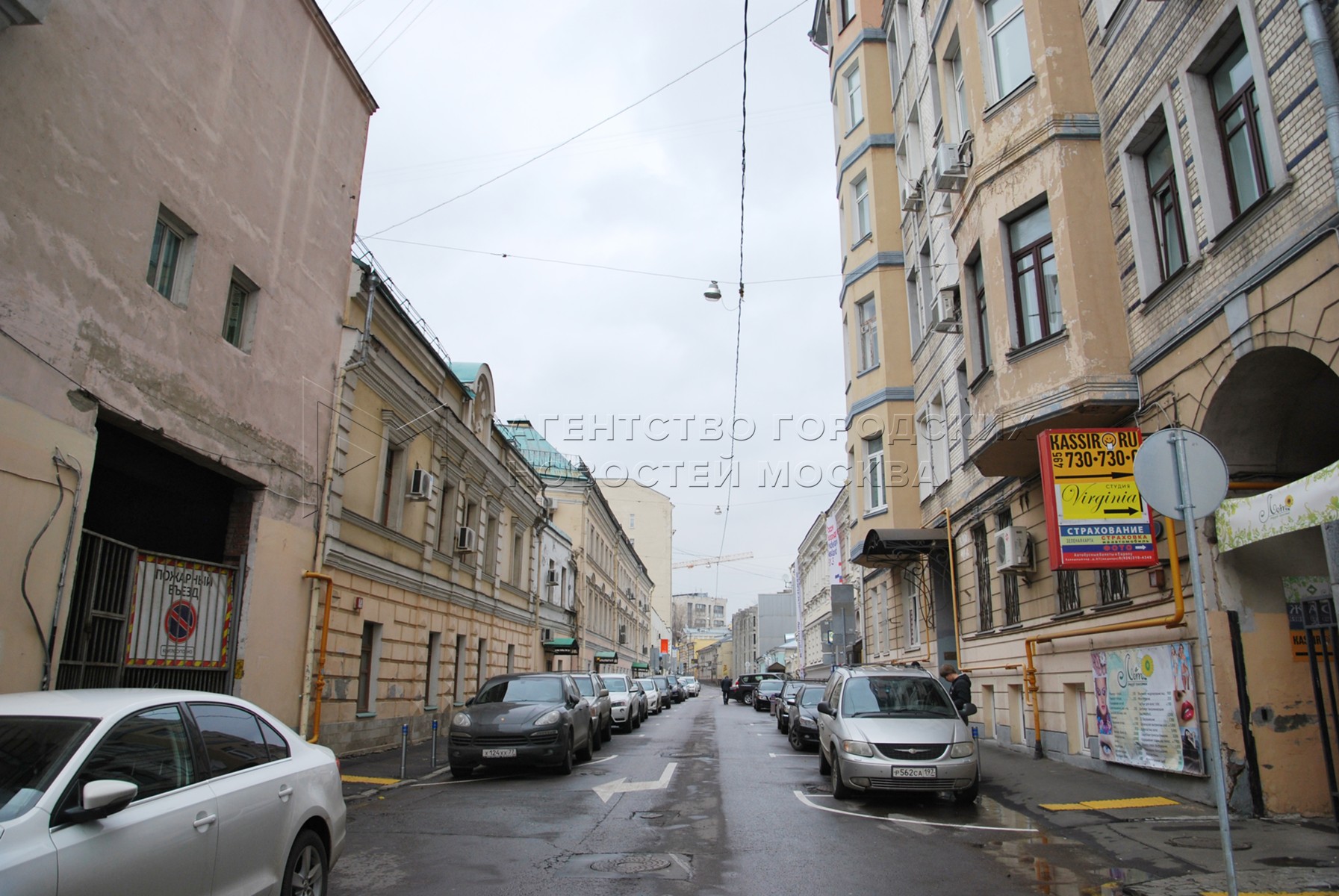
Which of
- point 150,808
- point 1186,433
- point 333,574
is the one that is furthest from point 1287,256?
point 333,574

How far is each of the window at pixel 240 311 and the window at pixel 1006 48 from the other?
37.3 ft

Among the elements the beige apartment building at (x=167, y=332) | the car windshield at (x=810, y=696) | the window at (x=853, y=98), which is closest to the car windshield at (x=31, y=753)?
the beige apartment building at (x=167, y=332)

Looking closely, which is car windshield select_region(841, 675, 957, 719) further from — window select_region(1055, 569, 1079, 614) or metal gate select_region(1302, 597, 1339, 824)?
metal gate select_region(1302, 597, 1339, 824)

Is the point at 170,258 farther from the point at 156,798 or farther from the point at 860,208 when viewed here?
the point at 860,208

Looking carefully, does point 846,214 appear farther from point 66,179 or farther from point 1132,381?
point 66,179

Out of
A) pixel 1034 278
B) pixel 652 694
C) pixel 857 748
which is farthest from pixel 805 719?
pixel 652 694

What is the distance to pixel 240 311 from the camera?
504 inches

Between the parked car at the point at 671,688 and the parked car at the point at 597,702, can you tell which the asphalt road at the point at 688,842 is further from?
the parked car at the point at 671,688

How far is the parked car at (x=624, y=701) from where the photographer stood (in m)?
23.6

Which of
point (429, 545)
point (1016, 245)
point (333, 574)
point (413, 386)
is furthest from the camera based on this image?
point (429, 545)

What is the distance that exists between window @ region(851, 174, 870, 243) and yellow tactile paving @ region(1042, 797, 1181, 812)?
1610 centimetres

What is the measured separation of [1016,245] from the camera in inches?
506

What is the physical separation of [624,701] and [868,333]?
11.9 metres

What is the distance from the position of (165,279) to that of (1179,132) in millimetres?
12090
